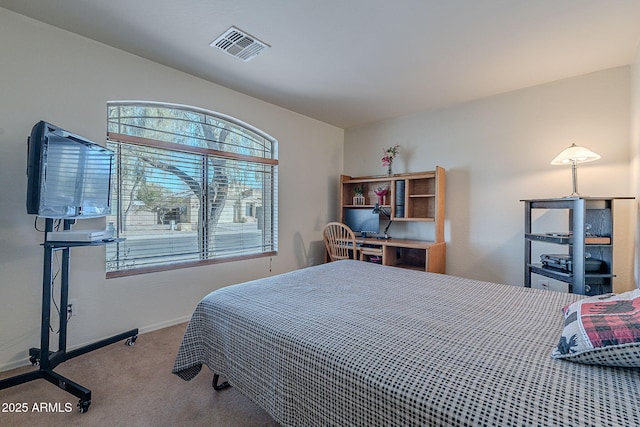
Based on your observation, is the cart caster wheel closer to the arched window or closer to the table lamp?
the arched window

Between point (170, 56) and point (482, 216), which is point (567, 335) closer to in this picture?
point (482, 216)

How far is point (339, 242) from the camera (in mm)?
3701

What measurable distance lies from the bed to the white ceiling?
1767 mm

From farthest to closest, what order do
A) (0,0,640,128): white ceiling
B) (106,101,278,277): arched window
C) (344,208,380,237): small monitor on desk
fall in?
(344,208,380,237): small monitor on desk < (106,101,278,277): arched window < (0,0,640,128): white ceiling

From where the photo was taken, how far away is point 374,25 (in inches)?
78.5

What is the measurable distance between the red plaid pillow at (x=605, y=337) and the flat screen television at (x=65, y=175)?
8.18ft

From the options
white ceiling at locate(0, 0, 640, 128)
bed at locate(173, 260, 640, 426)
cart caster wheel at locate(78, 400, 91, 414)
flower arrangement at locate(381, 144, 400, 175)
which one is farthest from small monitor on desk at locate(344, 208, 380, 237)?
cart caster wheel at locate(78, 400, 91, 414)

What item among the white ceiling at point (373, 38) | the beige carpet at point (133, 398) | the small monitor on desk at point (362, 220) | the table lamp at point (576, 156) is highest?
the white ceiling at point (373, 38)

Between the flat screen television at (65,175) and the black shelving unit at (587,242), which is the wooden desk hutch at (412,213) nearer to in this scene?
the black shelving unit at (587,242)

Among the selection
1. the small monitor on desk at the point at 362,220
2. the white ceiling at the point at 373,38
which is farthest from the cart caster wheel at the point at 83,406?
the small monitor on desk at the point at 362,220

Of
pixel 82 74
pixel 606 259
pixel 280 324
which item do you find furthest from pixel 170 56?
pixel 606 259

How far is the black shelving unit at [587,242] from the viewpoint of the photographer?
6.72ft

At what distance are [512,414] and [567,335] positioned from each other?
1.50ft

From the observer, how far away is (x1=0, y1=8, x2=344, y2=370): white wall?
1.90 metres
